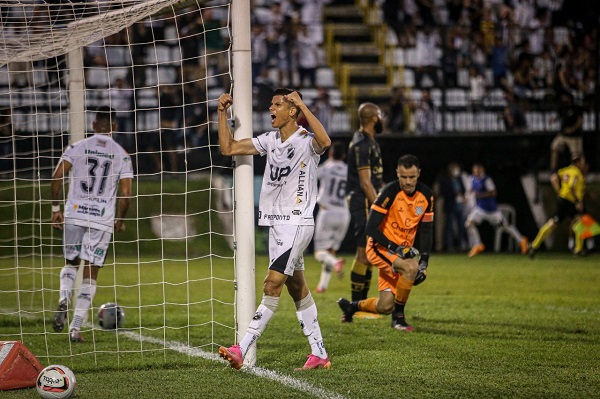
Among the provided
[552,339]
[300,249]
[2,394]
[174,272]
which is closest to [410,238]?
[552,339]

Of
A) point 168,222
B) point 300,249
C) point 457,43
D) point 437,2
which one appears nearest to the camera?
point 300,249

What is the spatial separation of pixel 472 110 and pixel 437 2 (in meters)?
6.11

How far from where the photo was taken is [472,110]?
2309cm

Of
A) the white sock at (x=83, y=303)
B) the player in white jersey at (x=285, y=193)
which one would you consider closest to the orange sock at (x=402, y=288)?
the player in white jersey at (x=285, y=193)

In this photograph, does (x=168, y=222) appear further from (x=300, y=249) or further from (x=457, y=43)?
(x=300, y=249)

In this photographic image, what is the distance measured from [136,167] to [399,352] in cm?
549

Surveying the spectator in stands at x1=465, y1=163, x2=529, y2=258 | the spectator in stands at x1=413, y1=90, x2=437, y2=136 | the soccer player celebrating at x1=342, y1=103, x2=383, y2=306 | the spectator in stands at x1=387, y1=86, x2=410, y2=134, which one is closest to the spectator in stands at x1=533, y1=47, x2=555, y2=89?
the spectator in stands at x1=413, y1=90, x2=437, y2=136

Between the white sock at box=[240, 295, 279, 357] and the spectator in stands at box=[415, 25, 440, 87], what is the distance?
1844 cm

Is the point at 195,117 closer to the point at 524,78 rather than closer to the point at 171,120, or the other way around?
the point at 171,120

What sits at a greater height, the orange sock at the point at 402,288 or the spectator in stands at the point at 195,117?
the spectator in stands at the point at 195,117

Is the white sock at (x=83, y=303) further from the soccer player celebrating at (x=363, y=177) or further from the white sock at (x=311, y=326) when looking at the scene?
the soccer player celebrating at (x=363, y=177)

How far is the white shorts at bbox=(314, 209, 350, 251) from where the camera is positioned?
14430 millimetres

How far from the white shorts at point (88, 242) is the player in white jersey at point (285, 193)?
242cm

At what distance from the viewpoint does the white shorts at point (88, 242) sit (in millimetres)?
9336
